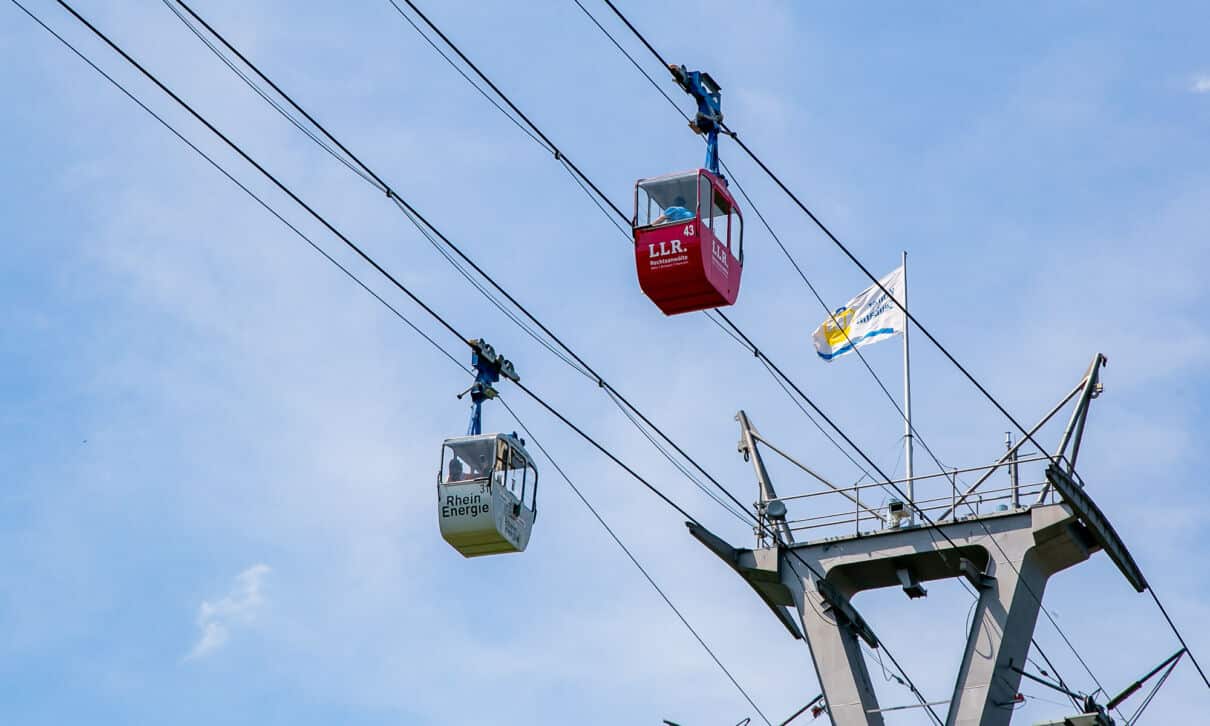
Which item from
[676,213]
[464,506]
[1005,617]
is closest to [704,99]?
[676,213]

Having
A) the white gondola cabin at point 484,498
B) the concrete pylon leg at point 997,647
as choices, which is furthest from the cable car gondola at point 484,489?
the concrete pylon leg at point 997,647

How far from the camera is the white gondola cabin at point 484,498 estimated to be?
3033 centimetres

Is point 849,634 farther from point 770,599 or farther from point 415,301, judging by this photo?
point 415,301

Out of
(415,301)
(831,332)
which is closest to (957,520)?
(831,332)

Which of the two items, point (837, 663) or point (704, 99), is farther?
point (837, 663)

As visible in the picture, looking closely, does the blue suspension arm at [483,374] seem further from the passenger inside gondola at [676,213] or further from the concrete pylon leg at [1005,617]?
the concrete pylon leg at [1005,617]

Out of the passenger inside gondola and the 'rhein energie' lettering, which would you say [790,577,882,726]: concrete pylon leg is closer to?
the 'rhein energie' lettering

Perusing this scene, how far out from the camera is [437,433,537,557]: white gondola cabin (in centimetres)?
3033

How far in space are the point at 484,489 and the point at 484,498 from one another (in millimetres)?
164

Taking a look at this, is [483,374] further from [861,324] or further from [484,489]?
[861,324]

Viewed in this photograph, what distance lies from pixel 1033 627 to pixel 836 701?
3.84 meters

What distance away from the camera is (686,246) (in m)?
27.2

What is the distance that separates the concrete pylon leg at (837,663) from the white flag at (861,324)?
4.89 metres

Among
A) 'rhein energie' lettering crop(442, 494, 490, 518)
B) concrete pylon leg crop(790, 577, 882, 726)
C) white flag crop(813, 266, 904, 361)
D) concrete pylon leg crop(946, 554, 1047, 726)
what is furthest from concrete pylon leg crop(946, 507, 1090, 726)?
'rhein energie' lettering crop(442, 494, 490, 518)
